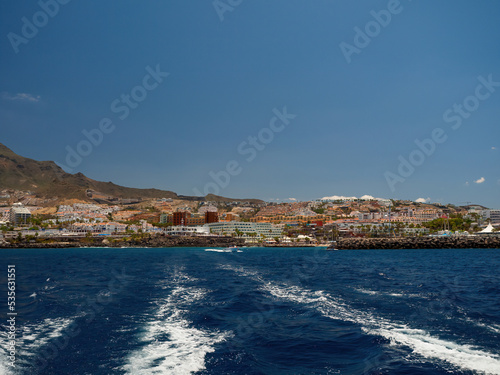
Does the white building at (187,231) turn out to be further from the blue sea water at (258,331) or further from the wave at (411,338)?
the wave at (411,338)

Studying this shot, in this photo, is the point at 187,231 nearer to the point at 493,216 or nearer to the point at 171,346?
the point at 171,346

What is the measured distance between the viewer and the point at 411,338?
984 cm

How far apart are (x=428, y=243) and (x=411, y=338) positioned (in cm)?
7280

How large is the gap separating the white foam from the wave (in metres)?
4.53

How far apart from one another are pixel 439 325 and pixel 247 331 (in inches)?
230

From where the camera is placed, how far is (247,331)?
10.9 meters

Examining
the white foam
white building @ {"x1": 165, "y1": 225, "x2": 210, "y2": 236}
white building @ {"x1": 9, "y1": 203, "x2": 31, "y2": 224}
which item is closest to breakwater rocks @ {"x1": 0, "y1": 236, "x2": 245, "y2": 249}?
white building @ {"x1": 165, "y1": 225, "x2": 210, "y2": 236}

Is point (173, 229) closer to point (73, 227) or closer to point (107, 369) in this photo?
point (73, 227)

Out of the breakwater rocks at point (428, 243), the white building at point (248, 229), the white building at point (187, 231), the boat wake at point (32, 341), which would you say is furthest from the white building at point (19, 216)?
the boat wake at point (32, 341)

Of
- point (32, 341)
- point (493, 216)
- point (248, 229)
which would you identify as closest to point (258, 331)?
point (32, 341)

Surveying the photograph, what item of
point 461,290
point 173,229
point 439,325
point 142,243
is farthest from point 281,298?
point 173,229

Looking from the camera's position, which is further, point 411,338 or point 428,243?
point 428,243

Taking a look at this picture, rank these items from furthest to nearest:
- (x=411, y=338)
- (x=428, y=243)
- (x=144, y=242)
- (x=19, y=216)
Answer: (x=19, y=216) → (x=144, y=242) → (x=428, y=243) → (x=411, y=338)

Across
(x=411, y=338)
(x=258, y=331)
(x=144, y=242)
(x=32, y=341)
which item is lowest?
(x=144, y=242)
